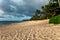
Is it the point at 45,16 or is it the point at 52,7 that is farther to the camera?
the point at 45,16

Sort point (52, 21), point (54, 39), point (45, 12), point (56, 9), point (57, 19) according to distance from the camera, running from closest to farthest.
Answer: point (54, 39) → point (57, 19) → point (52, 21) → point (56, 9) → point (45, 12)

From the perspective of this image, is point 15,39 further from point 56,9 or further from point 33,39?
point 56,9

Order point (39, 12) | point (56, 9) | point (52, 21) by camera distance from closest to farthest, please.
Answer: point (52, 21), point (56, 9), point (39, 12)

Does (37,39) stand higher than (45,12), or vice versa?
(45,12)

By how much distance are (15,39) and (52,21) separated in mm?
16419

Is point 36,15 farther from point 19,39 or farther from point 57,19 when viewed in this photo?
point 19,39

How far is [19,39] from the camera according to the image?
9828 mm

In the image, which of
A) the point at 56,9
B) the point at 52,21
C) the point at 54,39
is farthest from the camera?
the point at 56,9

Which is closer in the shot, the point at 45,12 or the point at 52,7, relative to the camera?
the point at 52,7

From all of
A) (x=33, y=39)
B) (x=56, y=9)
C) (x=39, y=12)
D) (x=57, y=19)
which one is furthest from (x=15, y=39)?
(x=39, y=12)

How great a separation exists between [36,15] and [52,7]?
12175 mm

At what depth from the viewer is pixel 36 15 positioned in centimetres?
6012

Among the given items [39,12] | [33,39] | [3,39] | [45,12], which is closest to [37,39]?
[33,39]

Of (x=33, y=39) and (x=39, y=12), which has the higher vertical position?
(x=39, y=12)
